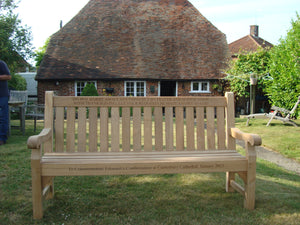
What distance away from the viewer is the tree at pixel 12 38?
1894cm

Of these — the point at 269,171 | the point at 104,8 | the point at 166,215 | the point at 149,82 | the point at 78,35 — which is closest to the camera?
the point at 166,215

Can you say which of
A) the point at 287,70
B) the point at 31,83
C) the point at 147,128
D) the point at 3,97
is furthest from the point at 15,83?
the point at 147,128

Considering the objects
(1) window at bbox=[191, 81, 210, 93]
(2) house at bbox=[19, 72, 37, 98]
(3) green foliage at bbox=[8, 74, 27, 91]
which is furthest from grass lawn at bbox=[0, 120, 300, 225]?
(2) house at bbox=[19, 72, 37, 98]

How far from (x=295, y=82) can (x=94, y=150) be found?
31.6 ft

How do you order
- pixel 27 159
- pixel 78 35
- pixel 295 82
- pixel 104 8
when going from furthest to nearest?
pixel 104 8 < pixel 78 35 < pixel 295 82 < pixel 27 159

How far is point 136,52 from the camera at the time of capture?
19.3m

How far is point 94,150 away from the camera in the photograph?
3219 mm

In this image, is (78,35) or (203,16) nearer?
(78,35)

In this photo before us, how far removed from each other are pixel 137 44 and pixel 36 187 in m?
17.9

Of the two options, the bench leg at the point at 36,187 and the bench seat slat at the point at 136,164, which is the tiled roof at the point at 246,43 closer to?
the bench seat slat at the point at 136,164

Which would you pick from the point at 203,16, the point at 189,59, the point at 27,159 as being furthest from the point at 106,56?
the point at 27,159

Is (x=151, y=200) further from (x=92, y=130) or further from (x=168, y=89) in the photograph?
(x=168, y=89)

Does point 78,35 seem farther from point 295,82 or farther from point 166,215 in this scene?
point 166,215

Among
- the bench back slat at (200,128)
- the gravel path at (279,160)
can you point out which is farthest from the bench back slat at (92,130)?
the gravel path at (279,160)
